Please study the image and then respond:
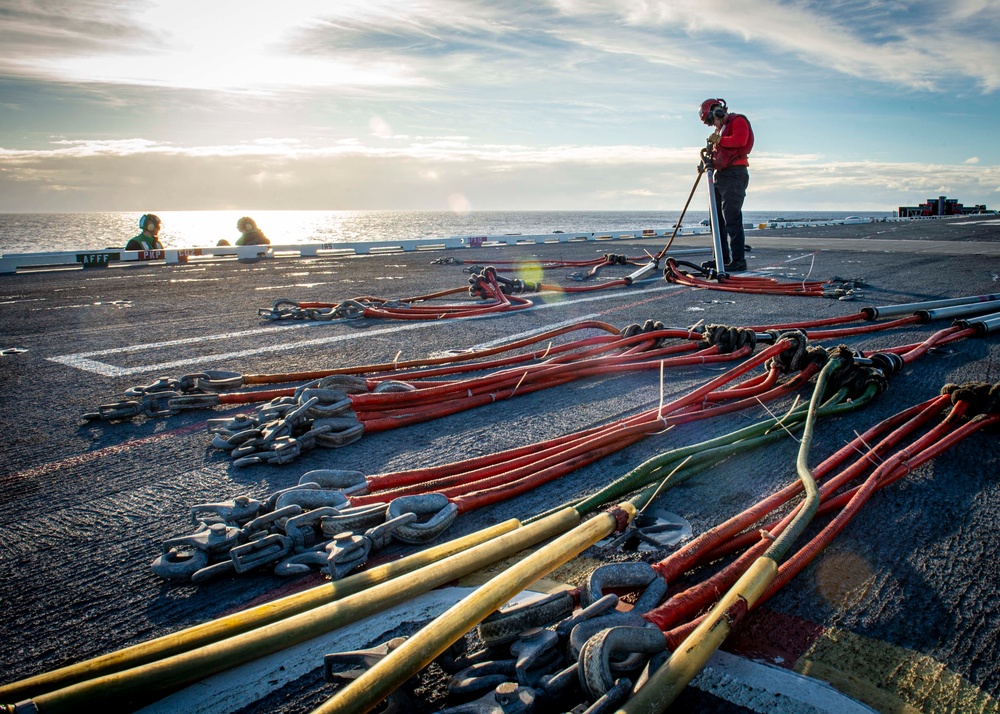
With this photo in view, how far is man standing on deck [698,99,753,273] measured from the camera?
33.1 feet

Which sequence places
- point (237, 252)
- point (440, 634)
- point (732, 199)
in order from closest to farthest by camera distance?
point (440, 634) → point (732, 199) → point (237, 252)

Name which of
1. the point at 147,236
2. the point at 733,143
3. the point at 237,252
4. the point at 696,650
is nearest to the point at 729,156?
the point at 733,143

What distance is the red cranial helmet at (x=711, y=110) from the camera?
10.1m

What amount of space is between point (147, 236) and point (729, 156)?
16.5 metres

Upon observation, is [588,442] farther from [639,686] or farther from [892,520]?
[639,686]

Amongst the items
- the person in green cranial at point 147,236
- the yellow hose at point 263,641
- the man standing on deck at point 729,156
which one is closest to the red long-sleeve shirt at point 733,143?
the man standing on deck at point 729,156

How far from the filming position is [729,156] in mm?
10211

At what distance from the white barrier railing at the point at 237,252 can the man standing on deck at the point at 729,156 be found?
12256mm

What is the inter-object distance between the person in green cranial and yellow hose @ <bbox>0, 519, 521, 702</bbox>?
19.8 m

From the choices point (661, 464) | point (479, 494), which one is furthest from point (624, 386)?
point (479, 494)

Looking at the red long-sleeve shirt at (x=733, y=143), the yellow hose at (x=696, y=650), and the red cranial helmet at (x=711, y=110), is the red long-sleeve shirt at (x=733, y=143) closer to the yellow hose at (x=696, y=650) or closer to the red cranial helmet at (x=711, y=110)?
the red cranial helmet at (x=711, y=110)

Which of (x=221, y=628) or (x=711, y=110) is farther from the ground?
(x=711, y=110)

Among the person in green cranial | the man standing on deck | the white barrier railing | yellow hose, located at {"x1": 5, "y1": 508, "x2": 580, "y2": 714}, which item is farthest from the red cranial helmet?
the person in green cranial

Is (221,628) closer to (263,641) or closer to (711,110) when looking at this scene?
(263,641)
